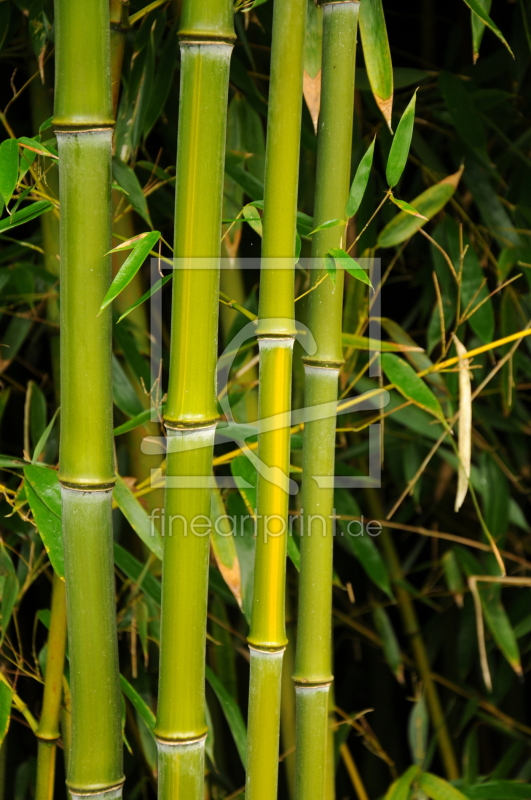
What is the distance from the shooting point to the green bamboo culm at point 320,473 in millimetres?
571

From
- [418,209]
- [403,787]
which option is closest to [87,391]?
[418,209]

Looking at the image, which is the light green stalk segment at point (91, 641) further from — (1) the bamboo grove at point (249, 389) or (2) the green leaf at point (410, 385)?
(2) the green leaf at point (410, 385)

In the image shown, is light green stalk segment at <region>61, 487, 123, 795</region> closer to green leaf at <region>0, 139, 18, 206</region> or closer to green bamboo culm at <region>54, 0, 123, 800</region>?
green bamboo culm at <region>54, 0, 123, 800</region>

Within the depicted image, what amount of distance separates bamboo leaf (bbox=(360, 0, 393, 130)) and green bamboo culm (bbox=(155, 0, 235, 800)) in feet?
0.53

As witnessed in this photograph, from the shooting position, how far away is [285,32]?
53 centimetres

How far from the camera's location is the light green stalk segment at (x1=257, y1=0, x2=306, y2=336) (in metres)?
0.54

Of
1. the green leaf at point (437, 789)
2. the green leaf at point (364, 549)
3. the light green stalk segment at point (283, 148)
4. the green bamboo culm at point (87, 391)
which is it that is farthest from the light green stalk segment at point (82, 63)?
the green leaf at point (437, 789)

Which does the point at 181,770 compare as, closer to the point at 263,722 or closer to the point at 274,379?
the point at 263,722

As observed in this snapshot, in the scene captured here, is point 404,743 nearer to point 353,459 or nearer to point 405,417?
point 353,459

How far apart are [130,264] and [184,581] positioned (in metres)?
0.23

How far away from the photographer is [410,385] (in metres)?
0.73

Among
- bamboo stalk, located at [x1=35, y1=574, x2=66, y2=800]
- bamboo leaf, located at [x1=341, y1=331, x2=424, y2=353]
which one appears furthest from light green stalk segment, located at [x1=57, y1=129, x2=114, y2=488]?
bamboo leaf, located at [x1=341, y1=331, x2=424, y2=353]

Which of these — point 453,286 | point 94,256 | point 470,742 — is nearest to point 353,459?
point 453,286

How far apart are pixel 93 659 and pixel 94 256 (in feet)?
0.96
